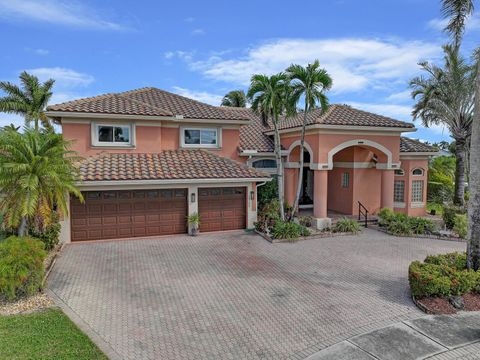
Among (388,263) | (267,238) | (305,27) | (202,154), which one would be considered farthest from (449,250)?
(202,154)

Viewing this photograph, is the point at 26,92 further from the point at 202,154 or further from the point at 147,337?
the point at 147,337

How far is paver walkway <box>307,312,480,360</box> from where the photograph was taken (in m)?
7.16

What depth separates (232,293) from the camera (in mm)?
10250

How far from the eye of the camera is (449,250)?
15.3m

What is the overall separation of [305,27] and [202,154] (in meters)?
8.37

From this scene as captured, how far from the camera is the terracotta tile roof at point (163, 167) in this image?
15788 mm

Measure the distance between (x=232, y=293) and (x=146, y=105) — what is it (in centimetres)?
1243

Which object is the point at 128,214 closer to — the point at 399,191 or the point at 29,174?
the point at 29,174

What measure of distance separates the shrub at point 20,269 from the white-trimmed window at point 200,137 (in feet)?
35.9

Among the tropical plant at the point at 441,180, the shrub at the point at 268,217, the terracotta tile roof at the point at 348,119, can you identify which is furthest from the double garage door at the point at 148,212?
the tropical plant at the point at 441,180

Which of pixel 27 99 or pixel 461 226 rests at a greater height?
pixel 27 99

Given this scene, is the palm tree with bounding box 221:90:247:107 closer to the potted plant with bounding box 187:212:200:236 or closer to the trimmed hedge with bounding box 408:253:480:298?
the potted plant with bounding box 187:212:200:236

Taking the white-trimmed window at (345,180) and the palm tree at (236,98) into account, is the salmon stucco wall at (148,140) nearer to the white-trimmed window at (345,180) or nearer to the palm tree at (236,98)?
the white-trimmed window at (345,180)

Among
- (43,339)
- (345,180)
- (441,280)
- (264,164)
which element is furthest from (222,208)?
(43,339)
